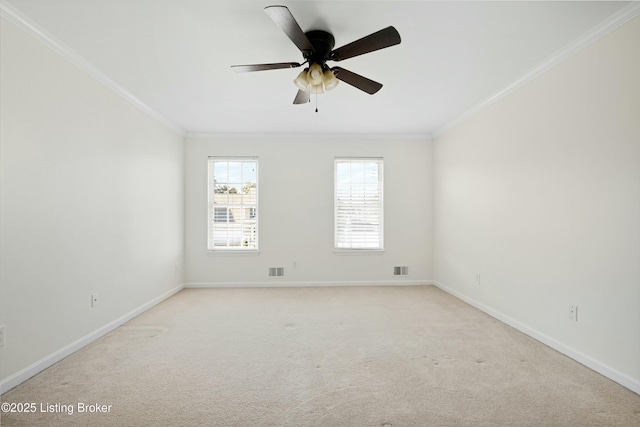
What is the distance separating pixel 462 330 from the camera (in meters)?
3.20

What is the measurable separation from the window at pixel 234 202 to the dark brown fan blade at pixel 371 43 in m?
3.28

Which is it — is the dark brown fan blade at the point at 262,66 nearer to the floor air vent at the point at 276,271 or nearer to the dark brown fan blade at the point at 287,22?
the dark brown fan blade at the point at 287,22

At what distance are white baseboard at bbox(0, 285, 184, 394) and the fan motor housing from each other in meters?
3.07

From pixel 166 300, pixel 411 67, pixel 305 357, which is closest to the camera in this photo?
pixel 305 357

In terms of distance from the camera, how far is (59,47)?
98.2 inches

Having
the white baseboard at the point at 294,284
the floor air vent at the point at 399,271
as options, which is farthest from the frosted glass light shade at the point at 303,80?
the floor air vent at the point at 399,271

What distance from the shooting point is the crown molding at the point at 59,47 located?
2090 millimetres

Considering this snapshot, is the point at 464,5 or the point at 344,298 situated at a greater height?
the point at 464,5

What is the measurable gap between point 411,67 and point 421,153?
260 cm

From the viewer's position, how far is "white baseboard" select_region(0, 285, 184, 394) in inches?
83.6

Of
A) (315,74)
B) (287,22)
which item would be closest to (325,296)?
(315,74)

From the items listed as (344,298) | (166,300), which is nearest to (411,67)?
(344,298)

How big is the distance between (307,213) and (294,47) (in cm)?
297

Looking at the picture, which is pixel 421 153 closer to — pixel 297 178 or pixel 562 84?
pixel 297 178
